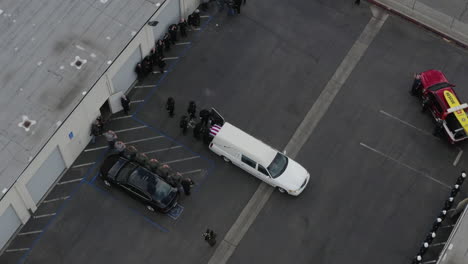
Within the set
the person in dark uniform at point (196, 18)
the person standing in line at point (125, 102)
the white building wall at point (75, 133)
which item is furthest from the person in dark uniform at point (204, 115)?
the person in dark uniform at point (196, 18)

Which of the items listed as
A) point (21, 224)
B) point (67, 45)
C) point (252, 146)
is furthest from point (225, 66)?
point (21, 224)

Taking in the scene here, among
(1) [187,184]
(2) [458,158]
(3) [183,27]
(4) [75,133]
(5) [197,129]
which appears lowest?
(4) [75,133]

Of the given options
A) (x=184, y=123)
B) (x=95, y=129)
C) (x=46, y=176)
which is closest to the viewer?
(x=46, y=176)

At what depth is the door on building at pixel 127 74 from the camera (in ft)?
125

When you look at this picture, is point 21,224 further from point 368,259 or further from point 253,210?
point 368,259

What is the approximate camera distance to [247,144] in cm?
3638

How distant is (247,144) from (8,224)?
12.9 meters

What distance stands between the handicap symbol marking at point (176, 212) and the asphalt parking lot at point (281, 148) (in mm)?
382

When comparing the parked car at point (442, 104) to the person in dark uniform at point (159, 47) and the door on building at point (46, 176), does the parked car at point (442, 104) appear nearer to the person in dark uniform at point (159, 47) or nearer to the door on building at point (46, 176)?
the person in dark uniform at point (159, 47)

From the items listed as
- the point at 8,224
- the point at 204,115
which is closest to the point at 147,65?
the point at 204,115

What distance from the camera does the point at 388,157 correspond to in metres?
38.2

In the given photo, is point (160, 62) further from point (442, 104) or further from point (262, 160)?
point (442, 104)

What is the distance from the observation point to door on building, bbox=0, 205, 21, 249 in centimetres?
3350

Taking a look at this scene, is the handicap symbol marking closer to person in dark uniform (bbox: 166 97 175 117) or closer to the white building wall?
person in dark uniform (bbox: 166 97 175 117)
